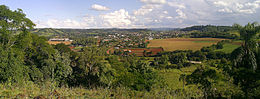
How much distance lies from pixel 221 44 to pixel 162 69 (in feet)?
122

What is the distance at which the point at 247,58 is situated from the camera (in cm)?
1016

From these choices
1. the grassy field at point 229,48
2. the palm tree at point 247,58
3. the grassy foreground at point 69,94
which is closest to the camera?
the grassy foreground at point 69,94

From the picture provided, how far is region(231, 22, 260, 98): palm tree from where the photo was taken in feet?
31.8

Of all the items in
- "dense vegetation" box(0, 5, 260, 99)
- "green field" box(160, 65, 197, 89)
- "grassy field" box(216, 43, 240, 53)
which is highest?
"dense vegetation" box(0, 5, 260, 99)

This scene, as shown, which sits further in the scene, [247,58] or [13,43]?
[13,43]

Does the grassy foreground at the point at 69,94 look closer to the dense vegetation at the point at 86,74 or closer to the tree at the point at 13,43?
the dense vegetation at the point at 86,74

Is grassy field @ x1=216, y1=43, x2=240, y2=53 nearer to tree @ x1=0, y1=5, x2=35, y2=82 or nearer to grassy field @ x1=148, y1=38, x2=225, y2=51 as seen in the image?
grassy field @ x1=148, y1=38, x2=225, y2=51

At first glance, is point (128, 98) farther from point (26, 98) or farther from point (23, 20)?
point (23, 20)

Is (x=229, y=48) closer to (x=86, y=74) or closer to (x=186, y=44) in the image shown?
(x=186, y=44)

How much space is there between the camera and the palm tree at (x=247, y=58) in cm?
969

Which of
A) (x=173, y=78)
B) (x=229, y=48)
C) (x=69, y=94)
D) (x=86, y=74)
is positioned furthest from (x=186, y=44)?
(x=69, y=94)

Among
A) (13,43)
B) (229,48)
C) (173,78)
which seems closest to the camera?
(13,43)

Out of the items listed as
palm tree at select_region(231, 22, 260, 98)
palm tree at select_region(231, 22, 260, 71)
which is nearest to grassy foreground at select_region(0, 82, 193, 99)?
palm tree at select_region(231, 22, 260, 98)

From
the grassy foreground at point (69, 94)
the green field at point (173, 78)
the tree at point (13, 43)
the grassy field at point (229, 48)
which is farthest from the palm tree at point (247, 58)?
the grassy field at point (229, 48)
